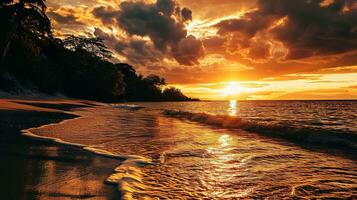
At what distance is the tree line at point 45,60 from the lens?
42625 millimetres

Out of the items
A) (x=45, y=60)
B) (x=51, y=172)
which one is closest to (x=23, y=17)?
(x=45, y=60)

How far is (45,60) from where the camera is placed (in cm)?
6266

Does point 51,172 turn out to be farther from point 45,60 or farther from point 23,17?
point 45,60

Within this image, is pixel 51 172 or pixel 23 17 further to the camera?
pixel 23 17

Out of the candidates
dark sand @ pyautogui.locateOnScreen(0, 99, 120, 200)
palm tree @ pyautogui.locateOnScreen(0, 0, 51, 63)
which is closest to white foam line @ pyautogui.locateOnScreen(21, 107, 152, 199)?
dark sand @ pyautogui.locateOnScreen(0, 99, 120, 200)

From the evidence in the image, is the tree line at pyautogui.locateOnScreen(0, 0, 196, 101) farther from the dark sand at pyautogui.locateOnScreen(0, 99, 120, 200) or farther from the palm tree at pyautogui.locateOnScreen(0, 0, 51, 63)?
the dark sand at pyautogui.locateOnScreen(0, 99, 120, 200)

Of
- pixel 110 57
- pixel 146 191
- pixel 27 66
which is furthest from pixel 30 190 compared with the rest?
pixel 110 57

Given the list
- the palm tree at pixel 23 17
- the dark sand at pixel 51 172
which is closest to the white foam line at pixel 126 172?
the dark sand at pixel 51 172

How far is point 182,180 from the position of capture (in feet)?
21.2

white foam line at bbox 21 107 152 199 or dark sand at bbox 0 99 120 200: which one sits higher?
dark sand at bbox 0 99 120 200

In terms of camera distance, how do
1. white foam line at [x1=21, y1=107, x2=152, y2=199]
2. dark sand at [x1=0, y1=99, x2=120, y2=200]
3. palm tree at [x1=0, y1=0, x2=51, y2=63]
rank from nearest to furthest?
dark sand at [x1=0, y1=99, x2=120, y2=200], white foam line at [x1=21, y1=107, x2=152, y2=199], palm tree at [x1=0, y1=0, x2=51, y2=63]

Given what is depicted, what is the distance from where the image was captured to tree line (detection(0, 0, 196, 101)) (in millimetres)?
42625

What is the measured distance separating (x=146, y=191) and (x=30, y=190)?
6.13 ft

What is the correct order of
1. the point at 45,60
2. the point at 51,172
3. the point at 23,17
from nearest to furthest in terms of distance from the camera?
1. the point at 51,172
2. the point at 23,17
3. the point at 45,60
